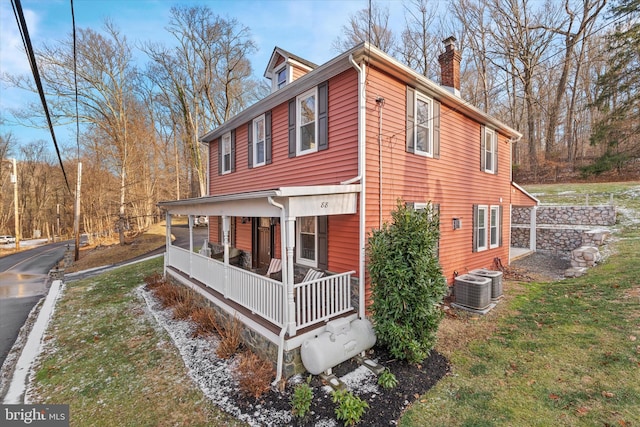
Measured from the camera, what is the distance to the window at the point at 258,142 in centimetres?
846

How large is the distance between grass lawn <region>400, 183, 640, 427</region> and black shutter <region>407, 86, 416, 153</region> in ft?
13.8

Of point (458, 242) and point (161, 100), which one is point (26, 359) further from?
point (161, 100)

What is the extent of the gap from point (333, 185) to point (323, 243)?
163 cm

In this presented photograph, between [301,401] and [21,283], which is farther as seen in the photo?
[21,283]

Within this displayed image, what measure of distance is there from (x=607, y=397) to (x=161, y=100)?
27.5 meters

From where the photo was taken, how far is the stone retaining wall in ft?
44.0

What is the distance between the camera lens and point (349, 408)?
11.6ft

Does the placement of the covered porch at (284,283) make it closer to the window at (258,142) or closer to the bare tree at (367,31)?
the window at (258,142)

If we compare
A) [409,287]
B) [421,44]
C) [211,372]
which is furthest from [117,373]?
[421,44]

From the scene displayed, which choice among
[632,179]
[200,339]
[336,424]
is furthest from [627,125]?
[200,339]

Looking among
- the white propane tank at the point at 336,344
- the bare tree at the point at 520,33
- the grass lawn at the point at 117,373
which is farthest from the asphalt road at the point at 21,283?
the bare tree at the point at 520,33

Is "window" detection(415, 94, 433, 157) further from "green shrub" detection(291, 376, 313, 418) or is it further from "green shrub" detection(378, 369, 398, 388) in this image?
"green shrub" detection(291, 376, 313, 418)

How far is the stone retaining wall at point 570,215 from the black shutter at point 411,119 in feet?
43.3

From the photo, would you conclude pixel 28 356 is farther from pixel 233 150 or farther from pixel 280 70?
pixel 280 70
